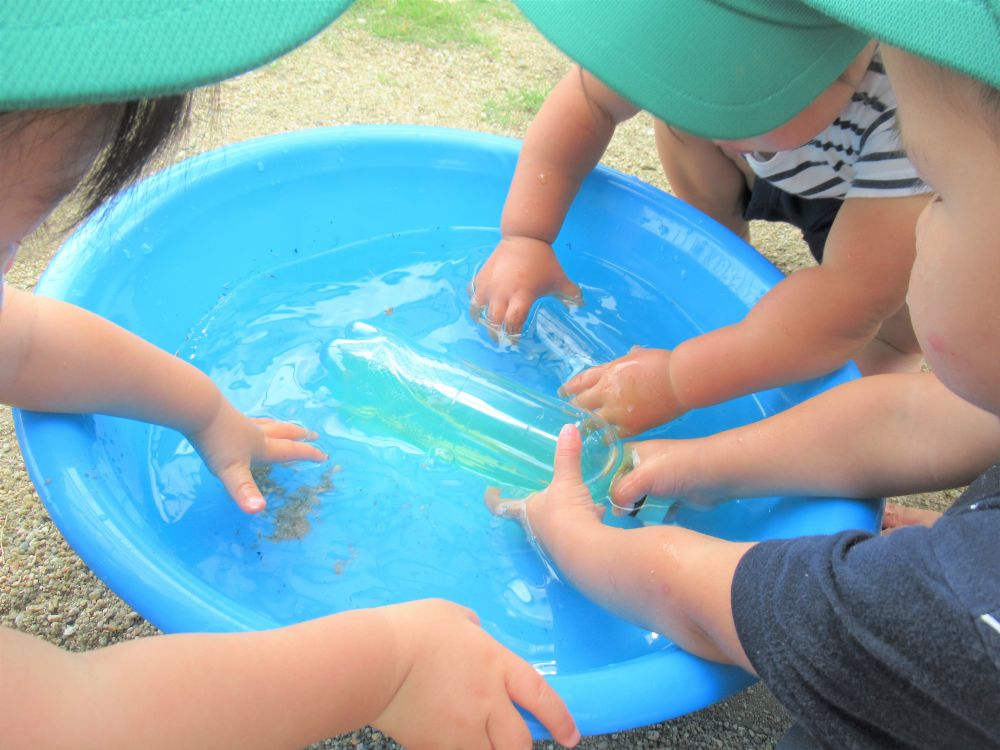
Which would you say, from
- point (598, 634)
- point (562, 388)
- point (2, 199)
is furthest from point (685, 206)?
point (2, 199)

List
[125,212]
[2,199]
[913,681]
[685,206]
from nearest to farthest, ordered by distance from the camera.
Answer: [2,199] → [913,681] → [125,212] → [685,206]

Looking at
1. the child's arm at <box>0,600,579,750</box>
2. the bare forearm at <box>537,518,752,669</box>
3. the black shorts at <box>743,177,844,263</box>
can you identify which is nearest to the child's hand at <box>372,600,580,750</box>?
the child's arm at <box>0,600,579,750</box>

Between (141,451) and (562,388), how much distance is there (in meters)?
0.60

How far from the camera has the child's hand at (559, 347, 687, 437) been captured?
1246 mm

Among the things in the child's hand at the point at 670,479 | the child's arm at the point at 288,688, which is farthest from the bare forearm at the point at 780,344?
the child's arm at the point at 288,688

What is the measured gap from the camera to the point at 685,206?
1438 mm

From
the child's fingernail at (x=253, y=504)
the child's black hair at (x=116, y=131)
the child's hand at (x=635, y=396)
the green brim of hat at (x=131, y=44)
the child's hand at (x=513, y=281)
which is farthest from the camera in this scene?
the child's hand at (x=513, y=281)

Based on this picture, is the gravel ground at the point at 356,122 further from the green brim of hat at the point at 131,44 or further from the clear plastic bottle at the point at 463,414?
the green brim of hat at the point at 131,44

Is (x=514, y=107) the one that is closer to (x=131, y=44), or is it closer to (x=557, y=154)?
(x=557, y=154)

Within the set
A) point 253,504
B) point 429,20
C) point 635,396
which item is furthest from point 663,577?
point 429,20

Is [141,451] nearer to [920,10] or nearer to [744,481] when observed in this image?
[744,481]

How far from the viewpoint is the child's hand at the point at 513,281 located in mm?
1371

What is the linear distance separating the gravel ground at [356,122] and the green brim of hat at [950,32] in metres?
0.83

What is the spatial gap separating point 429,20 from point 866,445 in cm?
189
